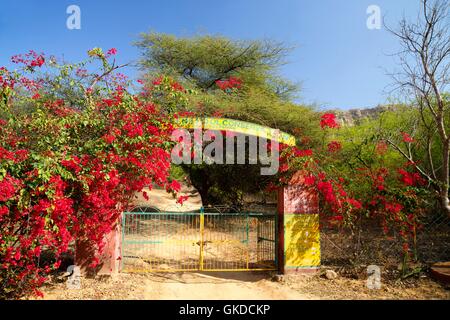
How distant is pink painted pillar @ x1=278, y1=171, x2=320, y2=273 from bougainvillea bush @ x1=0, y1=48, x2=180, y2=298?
2.78 metres

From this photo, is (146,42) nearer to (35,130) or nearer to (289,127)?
(289,127)

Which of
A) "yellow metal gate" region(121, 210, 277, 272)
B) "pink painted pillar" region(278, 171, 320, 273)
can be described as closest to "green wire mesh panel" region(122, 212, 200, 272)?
"yellow metal gate" region(121, 210, 277, 272)

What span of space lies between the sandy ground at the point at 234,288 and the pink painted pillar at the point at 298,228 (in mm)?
334

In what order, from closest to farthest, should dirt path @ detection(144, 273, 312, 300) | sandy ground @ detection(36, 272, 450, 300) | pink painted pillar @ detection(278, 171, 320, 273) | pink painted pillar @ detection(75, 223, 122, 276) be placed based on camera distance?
sandy ground @ detection(36, 272, 450, 300) < dirt path @ detection(144, 273, 312, 300) < pink painted pillar @ detection(75, 223, 122, 276) < pink painted pillar @ detection(278, 171, 320, 273)

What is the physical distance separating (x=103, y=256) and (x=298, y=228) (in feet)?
14.5

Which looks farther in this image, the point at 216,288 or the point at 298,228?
the point at 298,228

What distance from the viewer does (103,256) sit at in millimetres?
7305

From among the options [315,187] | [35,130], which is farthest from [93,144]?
[315,187]

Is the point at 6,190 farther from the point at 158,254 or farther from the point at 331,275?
the point at 331,275

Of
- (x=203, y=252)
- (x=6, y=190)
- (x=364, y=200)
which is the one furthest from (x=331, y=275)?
(x=6, y=190)

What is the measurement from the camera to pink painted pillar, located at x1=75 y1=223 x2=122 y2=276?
7207 millimetres

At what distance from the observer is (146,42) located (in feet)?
57.5

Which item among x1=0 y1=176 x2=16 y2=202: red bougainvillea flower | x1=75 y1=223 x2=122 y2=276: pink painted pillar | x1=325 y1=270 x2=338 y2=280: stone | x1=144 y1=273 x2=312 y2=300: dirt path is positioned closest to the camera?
x1=0 y1=176 x2=16 y2=202: red bougainvillea flower

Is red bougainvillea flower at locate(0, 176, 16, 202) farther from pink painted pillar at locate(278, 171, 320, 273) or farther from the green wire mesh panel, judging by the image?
pink painted pillar at locate(278, 171, 320, 273)
